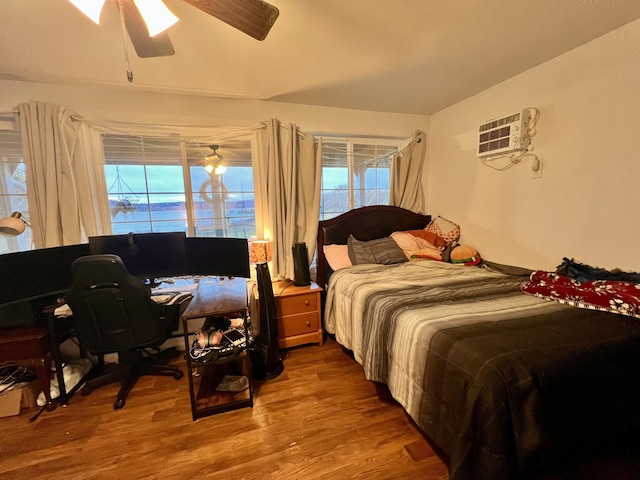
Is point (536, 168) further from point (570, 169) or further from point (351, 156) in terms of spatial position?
point (351, 156)

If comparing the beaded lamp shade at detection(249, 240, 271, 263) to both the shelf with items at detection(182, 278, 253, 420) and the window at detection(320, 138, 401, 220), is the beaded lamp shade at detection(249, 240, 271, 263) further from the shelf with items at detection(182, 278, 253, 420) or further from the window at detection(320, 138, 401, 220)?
the window at detection(320, 138, 401, 220)

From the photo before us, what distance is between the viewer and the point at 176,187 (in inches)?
101

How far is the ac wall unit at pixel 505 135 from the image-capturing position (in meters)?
2.21

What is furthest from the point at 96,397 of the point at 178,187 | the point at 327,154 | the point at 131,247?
the point at 327,154

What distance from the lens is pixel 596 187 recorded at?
1.86 meters

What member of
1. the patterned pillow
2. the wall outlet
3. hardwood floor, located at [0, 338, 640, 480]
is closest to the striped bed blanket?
hardwood floor, located at [0, 338, 640, 480]

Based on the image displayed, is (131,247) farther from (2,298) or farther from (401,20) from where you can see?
(401,20)

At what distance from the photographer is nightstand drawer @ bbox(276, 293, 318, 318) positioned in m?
2.43

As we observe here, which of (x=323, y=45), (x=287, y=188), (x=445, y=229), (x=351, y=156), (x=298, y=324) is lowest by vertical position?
(x=298, y=324)

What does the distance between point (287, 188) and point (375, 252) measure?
1.14 m

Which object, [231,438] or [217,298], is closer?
[231,438]

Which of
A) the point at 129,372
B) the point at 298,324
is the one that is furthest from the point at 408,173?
the point at 129,372

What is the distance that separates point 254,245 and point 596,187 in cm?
261

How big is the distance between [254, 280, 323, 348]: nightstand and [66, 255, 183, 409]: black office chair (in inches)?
35.0
